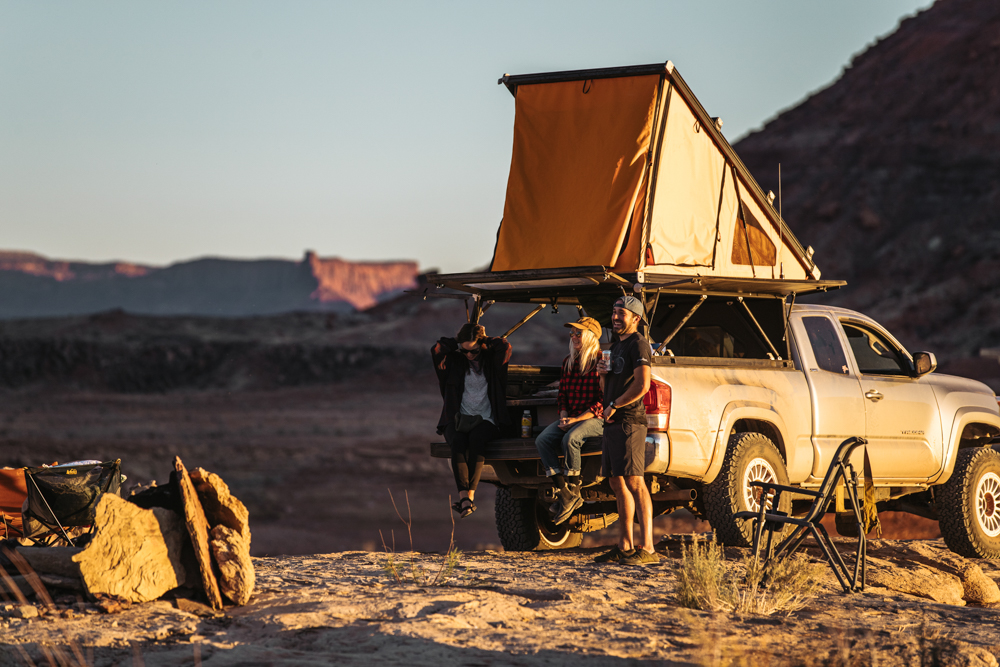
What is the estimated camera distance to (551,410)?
8500 millimetres

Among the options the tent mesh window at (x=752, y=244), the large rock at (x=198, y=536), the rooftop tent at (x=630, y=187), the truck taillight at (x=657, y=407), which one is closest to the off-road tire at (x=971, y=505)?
the rooftop tent at (x=630, y=187)

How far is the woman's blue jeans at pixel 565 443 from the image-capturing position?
767 cm

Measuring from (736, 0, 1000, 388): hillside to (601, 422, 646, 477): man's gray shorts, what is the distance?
39.2 m

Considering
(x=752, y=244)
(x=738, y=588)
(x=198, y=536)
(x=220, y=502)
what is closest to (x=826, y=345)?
(x=752, y=244)

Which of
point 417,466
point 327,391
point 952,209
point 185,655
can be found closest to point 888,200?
point 952,209

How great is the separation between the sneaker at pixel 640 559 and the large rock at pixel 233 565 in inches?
113

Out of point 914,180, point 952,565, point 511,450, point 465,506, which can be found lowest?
point 952,565

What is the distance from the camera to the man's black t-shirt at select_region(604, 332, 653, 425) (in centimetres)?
736

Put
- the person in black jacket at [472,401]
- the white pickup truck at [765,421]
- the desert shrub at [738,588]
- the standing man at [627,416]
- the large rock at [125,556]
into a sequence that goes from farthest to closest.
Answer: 1. the person in black jacket at [472,401]
2. the white pickup truck at [765,421]
3. the standing man at [627,416]
4. the desert shrub at [738,588]
5. the large rock at [125,556]

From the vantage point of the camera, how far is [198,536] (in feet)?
19.6

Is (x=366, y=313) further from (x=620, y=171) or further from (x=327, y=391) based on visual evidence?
(x=620, y=171)

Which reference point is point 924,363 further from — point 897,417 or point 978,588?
point 978,588

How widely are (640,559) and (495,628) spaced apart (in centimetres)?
223

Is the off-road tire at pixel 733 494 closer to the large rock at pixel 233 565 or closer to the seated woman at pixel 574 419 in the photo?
the seated woman at pixel 574 419
